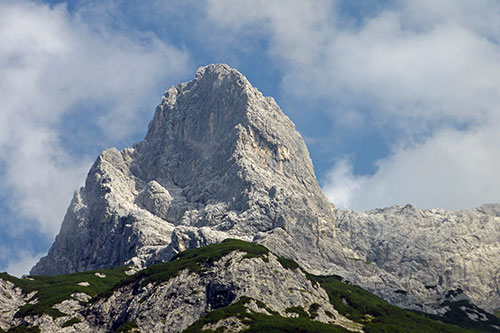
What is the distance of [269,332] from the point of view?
19762 centimetres
